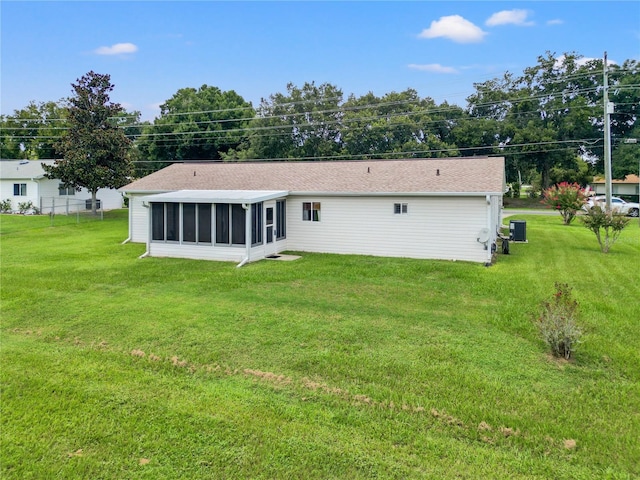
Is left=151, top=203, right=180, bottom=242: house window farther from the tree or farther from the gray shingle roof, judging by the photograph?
the tree

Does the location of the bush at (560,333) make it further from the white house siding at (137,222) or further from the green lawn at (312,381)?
the white house siding at (137,222)

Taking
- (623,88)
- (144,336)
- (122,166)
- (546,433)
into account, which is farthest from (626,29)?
(623,88)

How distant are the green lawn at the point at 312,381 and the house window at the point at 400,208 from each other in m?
4.03

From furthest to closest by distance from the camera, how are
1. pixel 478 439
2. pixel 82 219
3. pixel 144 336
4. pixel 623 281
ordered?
pixel 82 219 < pixel 623 281 < pixel 144 336 < pixel 478 439

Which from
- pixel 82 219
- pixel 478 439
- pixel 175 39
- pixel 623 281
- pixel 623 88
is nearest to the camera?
pixel 478 439

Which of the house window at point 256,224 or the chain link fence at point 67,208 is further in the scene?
the chain link fence at point 67,208

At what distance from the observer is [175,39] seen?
21.0m

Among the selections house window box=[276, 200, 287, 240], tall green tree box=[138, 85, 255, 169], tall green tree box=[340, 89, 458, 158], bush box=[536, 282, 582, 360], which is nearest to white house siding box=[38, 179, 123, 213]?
tall green tree box=[138, 85, 255, 169]

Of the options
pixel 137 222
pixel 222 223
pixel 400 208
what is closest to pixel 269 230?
pixel 222 223

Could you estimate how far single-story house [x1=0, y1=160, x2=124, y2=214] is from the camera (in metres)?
30.7

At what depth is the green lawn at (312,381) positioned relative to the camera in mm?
3795

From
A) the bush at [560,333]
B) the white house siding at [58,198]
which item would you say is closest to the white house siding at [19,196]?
the white house siding at [58,198]

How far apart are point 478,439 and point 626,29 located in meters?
17.8

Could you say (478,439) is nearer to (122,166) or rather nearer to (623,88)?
(122,166)
